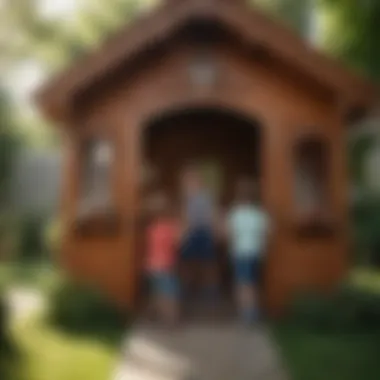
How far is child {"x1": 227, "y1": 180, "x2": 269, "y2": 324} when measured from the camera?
1066cm

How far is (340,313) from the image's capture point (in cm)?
1018

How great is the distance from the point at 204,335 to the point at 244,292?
115 cm

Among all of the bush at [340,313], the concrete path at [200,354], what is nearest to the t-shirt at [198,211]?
the concrete path at [200,354]

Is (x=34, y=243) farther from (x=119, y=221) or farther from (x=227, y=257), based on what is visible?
(x=119, y=221)

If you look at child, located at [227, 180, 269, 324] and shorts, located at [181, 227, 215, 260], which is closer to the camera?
child, located at [227, 180, 269, 324]

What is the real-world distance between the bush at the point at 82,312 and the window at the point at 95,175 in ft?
4.51

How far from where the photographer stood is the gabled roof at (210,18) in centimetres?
1079

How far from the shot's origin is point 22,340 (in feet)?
30.8

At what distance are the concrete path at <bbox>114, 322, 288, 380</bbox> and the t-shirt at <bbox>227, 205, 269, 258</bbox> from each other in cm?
97

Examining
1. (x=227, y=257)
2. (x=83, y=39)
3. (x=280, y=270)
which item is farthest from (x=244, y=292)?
(x=83, y=39)

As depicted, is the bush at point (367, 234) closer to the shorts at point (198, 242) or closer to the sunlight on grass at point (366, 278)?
the sunlight on grass at point (366, 278)

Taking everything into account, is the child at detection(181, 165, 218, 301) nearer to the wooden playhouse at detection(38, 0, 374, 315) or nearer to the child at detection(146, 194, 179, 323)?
the child at detection(146, 194, 179, 323)

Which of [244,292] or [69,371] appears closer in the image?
[69,371]

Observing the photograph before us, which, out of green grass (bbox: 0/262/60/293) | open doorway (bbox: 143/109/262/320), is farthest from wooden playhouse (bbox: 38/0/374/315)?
green grass (bbox: 0/262/60/293)
